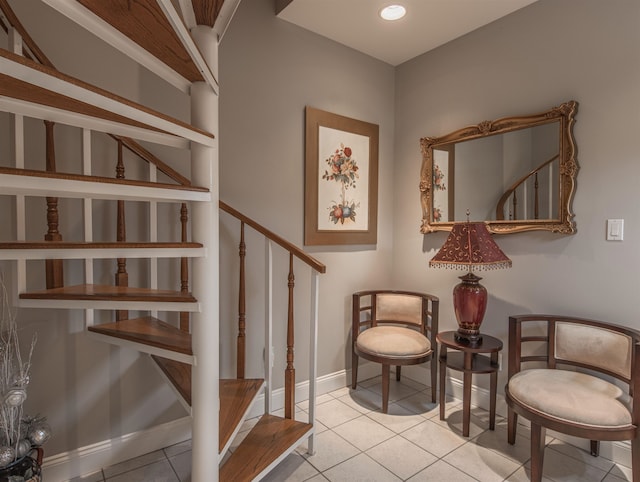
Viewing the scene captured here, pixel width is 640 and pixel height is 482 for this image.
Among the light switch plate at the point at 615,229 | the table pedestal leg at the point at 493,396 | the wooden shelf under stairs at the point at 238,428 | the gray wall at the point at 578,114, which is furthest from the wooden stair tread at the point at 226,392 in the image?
the light switch plate at the point at 615,229

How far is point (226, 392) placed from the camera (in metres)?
1.81

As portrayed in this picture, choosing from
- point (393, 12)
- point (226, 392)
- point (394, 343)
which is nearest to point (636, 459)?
point (394, 343)

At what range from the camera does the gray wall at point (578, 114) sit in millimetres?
1855

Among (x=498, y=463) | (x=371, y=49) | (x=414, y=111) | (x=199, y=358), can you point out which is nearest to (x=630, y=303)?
(x=498, y=463)

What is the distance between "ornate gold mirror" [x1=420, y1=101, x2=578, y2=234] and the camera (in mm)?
2053

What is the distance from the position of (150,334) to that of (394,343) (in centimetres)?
151

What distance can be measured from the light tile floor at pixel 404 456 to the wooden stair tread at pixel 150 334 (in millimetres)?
772

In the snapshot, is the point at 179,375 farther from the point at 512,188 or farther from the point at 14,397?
the point at 512,188

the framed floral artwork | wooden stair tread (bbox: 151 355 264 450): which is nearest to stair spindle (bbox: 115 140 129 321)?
wooden stair tread (bbox: 151 355 264 450)

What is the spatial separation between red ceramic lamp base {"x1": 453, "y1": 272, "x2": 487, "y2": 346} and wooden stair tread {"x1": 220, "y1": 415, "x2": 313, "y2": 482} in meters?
1.09

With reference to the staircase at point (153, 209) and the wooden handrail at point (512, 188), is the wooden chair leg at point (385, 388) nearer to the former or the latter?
the staircase at point (153, 209)

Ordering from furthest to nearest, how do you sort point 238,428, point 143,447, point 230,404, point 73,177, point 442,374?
1. point 442,374
2. point 143,447
3. point 230,404
4. point 238,428
5. point 73,177

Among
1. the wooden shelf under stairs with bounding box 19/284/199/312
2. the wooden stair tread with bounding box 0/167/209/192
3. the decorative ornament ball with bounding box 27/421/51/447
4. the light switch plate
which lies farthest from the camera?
the light switch plate

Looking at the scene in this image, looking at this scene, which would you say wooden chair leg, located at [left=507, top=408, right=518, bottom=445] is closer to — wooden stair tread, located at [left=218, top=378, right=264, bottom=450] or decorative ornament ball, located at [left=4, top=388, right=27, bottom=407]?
wooden stair tread, located at [left=218, top=378, right=264, bottom=450]
